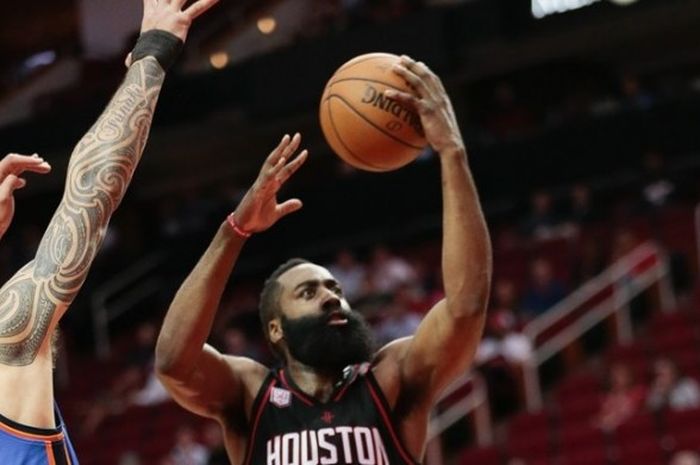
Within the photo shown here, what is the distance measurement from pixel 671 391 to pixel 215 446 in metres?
3.84

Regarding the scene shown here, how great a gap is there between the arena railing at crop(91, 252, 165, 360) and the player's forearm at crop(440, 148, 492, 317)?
14899mm

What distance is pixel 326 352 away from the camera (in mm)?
4207

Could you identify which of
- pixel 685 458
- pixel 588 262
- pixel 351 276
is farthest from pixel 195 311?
pixel 351 276

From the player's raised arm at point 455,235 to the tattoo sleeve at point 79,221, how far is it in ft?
2.79

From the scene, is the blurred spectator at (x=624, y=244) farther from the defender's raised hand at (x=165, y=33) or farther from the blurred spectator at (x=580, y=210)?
the defender's raised hand at (x=165, y=33)

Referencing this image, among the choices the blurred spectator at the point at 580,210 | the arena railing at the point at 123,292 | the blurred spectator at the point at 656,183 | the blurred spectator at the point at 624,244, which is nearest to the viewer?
the blurred spectator at the point at 624,244

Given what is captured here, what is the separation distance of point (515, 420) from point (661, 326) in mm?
1540

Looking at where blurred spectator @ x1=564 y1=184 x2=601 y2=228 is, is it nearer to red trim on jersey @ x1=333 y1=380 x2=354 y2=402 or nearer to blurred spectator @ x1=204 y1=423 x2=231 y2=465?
blurred spectator @ x1=204 y1=423 x2=231 y2=465

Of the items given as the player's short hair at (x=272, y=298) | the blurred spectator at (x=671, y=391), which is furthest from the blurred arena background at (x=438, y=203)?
the player's short hair at (x=272, y=298)

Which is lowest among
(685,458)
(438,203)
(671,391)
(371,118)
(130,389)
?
(438,203)

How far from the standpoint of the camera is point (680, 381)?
11.0m

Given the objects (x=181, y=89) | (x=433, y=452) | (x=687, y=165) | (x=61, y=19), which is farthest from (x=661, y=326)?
(x=61, y=19)

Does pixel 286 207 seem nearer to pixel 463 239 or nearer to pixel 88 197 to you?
pixel 463 239

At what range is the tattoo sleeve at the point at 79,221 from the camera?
123 inches
